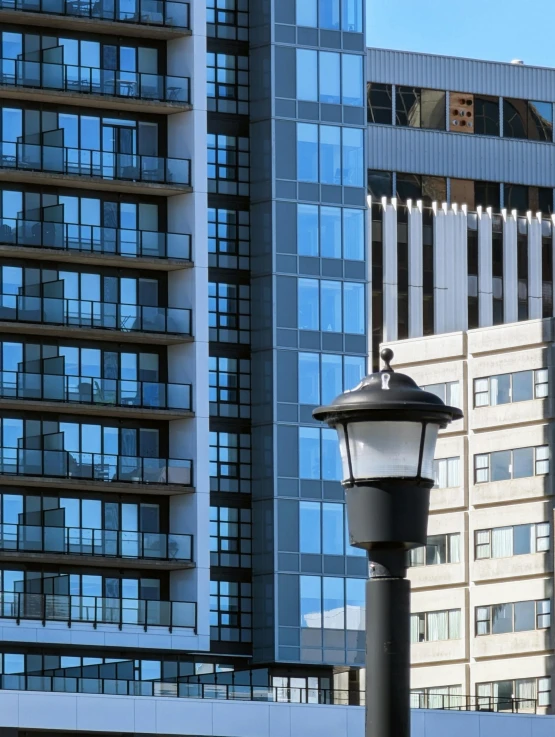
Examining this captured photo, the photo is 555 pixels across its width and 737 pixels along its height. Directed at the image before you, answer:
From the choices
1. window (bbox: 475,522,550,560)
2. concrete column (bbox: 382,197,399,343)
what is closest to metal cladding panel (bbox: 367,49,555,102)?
concrete column (bbox: 382,197,399,343)

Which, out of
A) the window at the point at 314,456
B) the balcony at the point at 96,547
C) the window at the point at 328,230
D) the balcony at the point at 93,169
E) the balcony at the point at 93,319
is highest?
the balcony at the point at 93,169

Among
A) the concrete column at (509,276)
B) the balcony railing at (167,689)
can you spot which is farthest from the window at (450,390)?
the balcony railing at (167,689)

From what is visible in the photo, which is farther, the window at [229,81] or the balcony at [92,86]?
the window at [229,81]

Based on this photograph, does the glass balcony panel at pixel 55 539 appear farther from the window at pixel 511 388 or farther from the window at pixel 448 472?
the window at pixel 511 388

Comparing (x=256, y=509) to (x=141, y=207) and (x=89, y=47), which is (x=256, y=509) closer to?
(x=141, y=207)

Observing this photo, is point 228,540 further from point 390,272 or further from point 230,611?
point 390,272

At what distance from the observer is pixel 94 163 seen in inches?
3066

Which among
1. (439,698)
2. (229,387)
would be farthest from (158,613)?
(439,698)

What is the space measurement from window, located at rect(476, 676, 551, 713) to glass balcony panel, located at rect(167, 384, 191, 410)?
29073mm

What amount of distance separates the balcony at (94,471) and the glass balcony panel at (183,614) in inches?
149

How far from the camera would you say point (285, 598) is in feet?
261

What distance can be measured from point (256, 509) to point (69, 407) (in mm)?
8868

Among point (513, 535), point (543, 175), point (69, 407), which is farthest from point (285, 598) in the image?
point (543, 175)

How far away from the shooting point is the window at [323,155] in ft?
269
